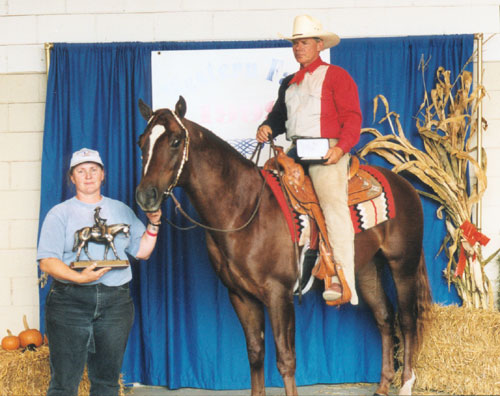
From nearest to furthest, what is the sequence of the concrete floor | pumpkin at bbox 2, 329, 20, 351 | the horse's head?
the horse's head, pumpkin at bbox 2, 329, 20, 351, the concrete floor

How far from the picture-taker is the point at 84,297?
2.96m

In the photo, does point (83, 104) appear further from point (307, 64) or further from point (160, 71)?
point (307, 64)

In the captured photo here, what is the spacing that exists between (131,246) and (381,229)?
154 centimetres

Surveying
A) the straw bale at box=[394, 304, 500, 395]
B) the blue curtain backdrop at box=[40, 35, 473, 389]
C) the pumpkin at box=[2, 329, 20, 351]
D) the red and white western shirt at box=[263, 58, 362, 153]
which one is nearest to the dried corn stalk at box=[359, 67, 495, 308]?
the blue curtain backdrop at box=[40, 35, 473, 389]

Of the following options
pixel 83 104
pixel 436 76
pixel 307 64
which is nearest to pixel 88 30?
pixel 83 104

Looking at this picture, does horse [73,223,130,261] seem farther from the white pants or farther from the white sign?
the white sign

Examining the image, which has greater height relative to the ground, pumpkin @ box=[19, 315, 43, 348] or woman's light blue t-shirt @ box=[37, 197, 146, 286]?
woman's light blue t-shirt @ box=[37, 197, 146, 286]

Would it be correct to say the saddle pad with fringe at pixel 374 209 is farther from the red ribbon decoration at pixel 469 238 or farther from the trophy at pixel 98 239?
the trophy at pixel 98 239

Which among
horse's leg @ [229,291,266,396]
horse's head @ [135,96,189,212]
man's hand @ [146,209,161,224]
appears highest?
horse's head @ [135,96,189,212]

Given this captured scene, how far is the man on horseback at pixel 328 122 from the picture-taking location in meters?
3.22

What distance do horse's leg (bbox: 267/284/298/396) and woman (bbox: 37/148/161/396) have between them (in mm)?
764

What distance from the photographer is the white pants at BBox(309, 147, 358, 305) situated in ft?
10.5

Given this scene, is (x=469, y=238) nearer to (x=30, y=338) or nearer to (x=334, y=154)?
(x=334, y=154)

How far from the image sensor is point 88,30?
4.46 meters
